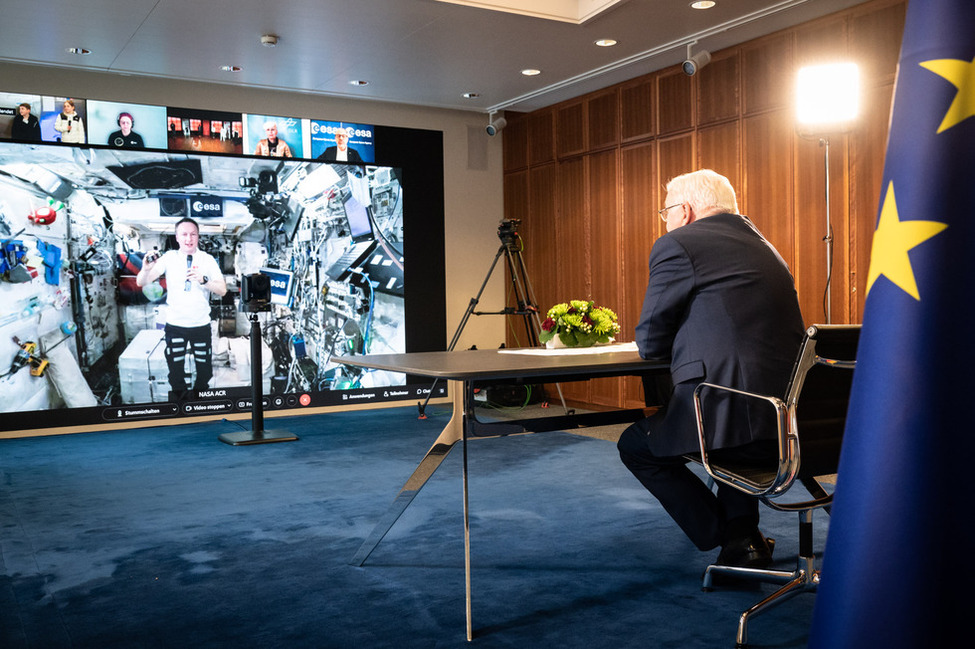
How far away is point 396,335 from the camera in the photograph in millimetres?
8172

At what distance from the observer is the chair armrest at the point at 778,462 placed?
7.14 feet

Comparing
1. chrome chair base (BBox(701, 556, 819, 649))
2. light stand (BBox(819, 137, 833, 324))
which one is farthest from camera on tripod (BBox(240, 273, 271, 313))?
chrome chair base (BBox(701, 556, 819, 649))

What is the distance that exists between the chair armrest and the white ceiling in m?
3.66

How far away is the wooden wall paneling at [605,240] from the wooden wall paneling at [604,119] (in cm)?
10

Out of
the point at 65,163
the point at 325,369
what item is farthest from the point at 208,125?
the point at 325,369

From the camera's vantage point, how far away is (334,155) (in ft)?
25.5

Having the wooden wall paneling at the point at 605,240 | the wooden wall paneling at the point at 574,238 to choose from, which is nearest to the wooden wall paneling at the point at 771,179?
the wooden wall paneling at the point at 605,240

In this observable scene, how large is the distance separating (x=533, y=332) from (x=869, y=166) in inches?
134

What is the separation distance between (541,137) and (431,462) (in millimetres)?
6079

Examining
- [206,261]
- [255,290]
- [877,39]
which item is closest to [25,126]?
[206,261]

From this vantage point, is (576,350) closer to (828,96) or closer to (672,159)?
(828,96)

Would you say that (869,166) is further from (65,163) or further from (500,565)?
(65,163)

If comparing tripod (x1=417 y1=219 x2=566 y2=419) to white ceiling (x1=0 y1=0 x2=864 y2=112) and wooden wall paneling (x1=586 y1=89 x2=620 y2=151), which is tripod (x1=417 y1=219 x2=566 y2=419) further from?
white ceiling (x1=0 y1=0 x2=864 y2=112)

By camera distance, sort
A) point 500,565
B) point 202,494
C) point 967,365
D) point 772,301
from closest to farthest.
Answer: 1. point 967,365
2. point 772,301
3. point 500,565
4. point 202,494
